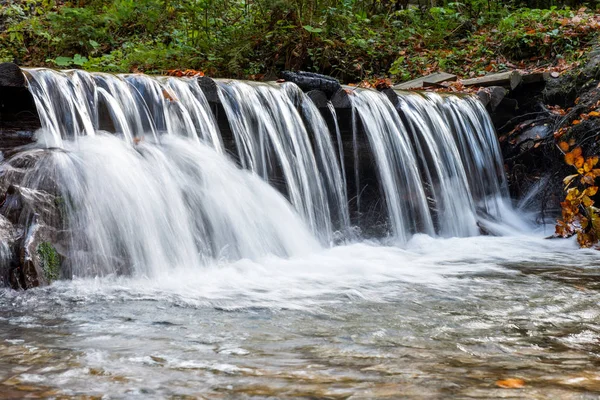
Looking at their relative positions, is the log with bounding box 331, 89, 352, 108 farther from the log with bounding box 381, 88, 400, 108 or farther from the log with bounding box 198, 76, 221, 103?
the log with bounding box 198, 76, 221, 103

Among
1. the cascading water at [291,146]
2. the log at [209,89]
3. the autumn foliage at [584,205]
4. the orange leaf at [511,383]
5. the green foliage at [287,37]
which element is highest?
the green foliage at [287,37]

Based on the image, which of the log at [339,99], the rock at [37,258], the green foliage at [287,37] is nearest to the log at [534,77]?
the green foliage at [287,37]

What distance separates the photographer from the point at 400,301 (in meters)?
3.77

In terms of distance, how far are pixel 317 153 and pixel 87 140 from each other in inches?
91.0

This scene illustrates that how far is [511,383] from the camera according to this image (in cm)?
217

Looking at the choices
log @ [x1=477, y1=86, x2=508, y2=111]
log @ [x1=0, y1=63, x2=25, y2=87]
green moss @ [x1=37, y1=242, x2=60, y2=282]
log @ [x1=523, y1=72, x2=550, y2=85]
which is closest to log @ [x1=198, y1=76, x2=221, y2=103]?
log @ [x1=0, y1=63, x2=25, y2=87]

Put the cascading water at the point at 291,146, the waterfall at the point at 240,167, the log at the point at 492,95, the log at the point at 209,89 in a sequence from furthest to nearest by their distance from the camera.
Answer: the log at the point at 492,95
the cascading water at the point at 291,146
the log at the point at 209,89
the waterfall at the point at 240,167

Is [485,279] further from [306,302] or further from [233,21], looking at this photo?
[233,21]

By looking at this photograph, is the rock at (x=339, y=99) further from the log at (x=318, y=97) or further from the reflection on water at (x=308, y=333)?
the reflection on water at (x=308, y=333)

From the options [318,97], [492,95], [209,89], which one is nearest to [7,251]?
[209,89]

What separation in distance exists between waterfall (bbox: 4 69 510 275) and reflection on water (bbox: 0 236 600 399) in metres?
0.38

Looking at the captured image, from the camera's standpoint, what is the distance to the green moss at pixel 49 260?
3967 millimetres

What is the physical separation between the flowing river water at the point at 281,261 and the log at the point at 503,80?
2.43 ft

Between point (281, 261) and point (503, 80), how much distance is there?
478 cm
